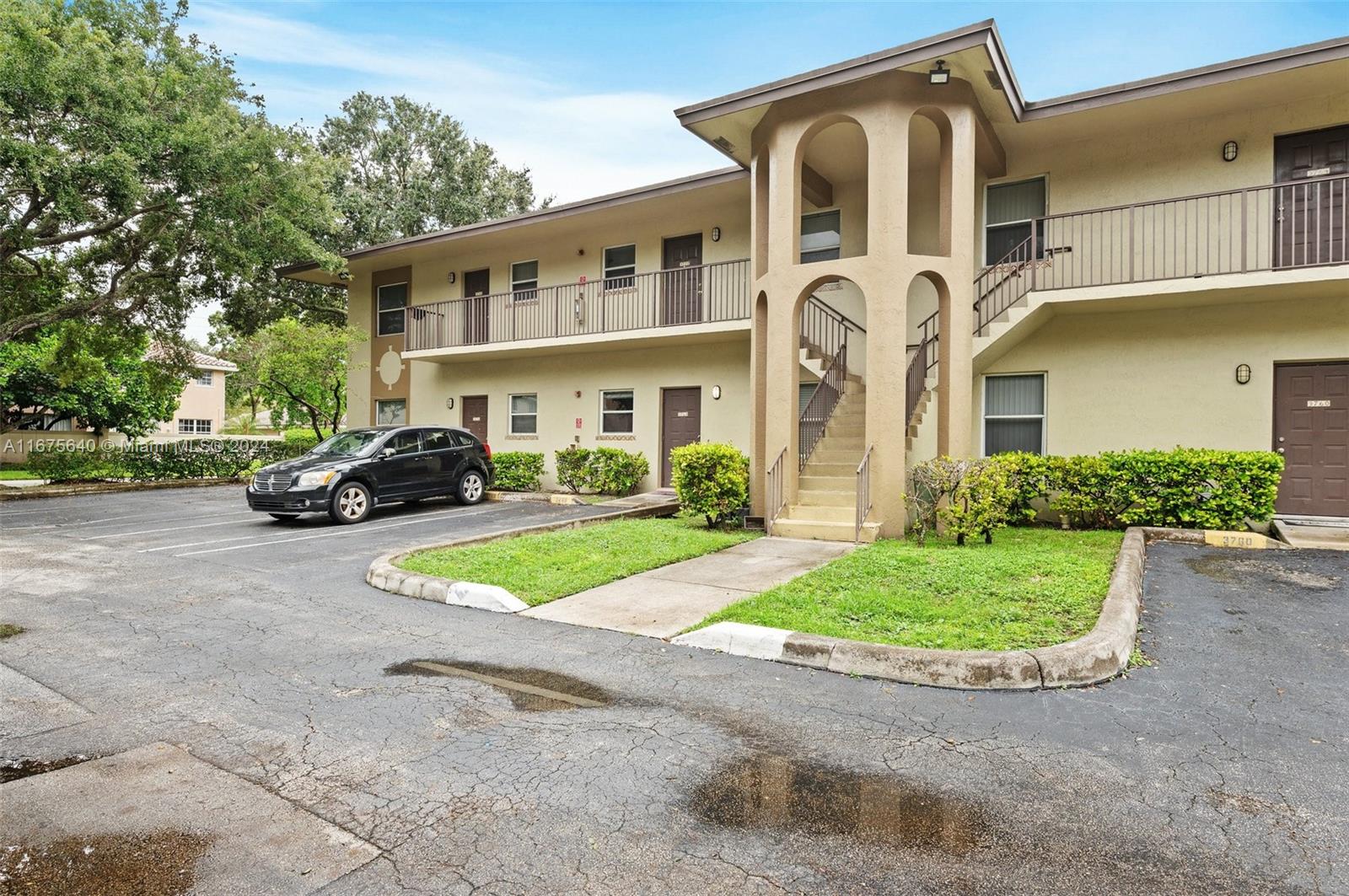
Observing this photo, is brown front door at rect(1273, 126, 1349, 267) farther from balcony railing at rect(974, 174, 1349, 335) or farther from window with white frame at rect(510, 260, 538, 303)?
window with white frame at rect(510, 260, 538, 303)

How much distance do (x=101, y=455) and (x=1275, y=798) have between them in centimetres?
2585

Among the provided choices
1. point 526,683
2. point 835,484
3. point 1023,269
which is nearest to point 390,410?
point 835,484

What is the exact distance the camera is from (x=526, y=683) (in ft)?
14.6

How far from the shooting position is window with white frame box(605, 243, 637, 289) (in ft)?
54.4

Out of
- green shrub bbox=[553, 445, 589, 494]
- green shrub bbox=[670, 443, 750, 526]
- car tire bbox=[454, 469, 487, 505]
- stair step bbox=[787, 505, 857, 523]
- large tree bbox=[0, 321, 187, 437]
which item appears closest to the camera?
stair step bbox=[787, 505, 857, 523]

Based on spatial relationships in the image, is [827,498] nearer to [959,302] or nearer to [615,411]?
[959,302]

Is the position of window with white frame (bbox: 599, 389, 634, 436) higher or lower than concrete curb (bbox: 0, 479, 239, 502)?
higher

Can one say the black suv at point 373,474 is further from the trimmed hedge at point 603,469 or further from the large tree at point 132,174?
the large tree at point 132,174

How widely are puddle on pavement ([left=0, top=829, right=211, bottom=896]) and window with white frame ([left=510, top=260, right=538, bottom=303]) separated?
1605 cm

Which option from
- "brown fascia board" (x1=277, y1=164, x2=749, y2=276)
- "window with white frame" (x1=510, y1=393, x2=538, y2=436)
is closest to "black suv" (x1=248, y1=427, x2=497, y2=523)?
"window with white frame" (x1=510, y1=393, x2=538, y2=436)

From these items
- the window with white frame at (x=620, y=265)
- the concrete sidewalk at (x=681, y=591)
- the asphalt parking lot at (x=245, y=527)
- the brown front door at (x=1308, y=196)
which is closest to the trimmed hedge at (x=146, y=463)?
the asphalt parking lot at (x=245, y=527)

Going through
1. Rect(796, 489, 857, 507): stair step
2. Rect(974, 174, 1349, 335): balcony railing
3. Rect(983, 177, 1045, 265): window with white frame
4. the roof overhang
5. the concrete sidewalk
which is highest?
the roof overhang

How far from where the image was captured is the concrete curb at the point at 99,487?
669 inches

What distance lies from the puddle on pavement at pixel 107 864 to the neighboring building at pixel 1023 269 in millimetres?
8139
